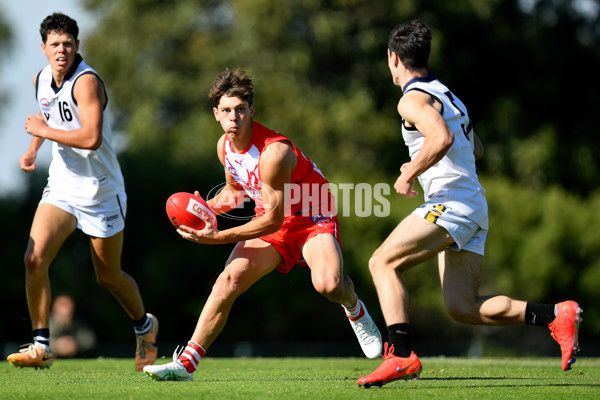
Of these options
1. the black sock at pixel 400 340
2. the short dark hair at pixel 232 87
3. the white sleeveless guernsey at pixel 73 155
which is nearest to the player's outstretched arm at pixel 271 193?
the short dark hair at pixel 232 87

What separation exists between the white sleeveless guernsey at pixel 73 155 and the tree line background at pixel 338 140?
1000 cm

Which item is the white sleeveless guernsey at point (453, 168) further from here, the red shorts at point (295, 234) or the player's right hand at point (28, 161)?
the player's right hand at point (28, 161)

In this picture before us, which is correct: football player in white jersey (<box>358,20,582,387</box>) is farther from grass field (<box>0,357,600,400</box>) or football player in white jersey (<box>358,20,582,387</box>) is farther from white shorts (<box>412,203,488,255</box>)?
grass field (<box>0,357,600,400</box>)

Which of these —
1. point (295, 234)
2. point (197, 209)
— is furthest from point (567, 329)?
point (197, 209)

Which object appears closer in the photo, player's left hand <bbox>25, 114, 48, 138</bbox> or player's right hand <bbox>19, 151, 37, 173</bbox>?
player's left hand <bbox>25, 114, 48, 138</bbox>

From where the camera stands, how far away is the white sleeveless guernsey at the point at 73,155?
7945 mm

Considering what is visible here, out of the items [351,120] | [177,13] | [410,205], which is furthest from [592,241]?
[177,13]

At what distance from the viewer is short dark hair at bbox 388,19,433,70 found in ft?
21.7

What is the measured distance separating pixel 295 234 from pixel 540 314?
78.5 inches

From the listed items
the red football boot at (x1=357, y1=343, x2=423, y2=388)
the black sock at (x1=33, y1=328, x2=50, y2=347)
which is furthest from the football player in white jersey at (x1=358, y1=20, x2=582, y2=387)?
the black sock at (x1=33, y1=328, x2=50, y2=347)

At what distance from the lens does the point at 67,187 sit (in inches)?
315

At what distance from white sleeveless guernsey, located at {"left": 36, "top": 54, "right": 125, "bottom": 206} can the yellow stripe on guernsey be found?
3.06 m

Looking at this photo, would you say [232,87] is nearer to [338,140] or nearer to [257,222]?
[257,222]

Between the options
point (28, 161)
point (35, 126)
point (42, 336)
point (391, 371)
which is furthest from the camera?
point (28, 161)
